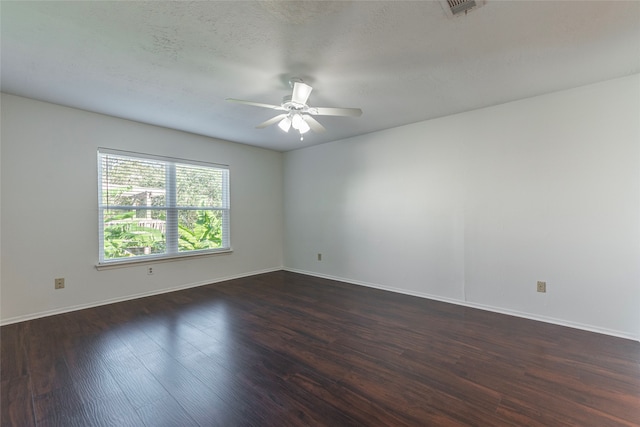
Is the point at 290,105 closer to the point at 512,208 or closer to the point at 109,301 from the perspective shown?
the point at 512,208

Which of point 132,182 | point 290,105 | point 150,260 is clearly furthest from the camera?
point 150,260

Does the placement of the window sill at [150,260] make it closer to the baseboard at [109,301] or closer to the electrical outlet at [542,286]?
the baseboard at [109,301]

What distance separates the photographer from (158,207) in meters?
3.95

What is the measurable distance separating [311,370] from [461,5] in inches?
102

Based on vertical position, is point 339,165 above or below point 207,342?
above

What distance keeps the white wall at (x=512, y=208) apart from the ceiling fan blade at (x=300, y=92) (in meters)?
2.02

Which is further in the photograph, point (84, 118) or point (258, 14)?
point (84, 118)

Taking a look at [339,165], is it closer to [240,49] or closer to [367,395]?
[240,49]

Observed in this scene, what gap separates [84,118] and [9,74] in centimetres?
89

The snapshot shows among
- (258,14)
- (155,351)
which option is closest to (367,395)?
(155,351)

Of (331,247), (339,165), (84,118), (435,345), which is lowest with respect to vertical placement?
(435,345)

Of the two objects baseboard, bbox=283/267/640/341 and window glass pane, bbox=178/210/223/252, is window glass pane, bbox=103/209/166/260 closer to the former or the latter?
window glass pane, bbox=178/210/223/252

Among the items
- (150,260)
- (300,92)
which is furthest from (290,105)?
(150,260)

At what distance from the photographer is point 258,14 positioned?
1.71m
